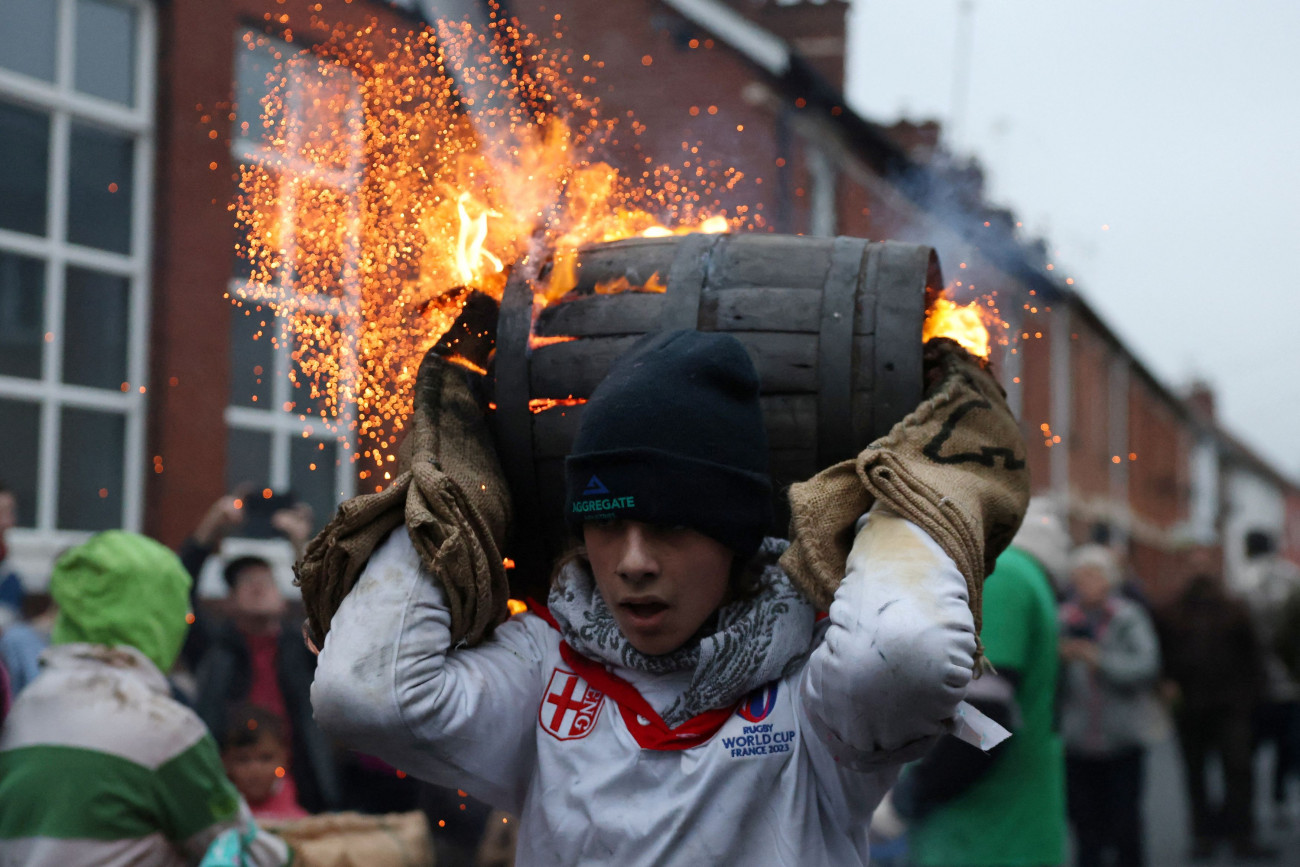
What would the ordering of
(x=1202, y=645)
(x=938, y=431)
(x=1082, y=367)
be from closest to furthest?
(x=938, y=431), (x=1202, y=645), (x=1082, y=367)

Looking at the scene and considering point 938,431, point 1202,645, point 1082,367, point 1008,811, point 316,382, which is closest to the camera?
point 938,431

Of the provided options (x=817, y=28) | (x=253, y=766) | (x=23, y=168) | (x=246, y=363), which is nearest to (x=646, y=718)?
(x=253, y=766)

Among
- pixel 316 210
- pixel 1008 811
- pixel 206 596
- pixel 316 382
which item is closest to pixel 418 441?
pixel 316 382

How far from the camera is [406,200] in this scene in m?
2.57

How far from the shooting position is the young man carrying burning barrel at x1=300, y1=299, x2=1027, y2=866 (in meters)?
1.88

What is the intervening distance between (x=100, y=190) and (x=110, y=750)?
477cm

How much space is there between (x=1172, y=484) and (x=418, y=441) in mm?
37086

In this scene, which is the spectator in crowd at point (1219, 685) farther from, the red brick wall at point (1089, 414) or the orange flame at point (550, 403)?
the red brick wall at point (1089, 414)

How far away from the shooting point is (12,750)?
321 centimetres

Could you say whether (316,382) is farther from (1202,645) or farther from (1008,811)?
(1202,645)

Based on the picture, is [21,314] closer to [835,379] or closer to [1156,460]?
[835,379]

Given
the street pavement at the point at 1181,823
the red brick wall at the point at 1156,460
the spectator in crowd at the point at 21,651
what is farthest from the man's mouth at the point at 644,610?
the red brick wall at the point at 1156,460

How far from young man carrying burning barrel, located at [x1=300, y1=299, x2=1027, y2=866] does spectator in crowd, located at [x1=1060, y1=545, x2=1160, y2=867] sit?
5479 mm

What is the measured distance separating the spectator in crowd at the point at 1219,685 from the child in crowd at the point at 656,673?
7987mm
